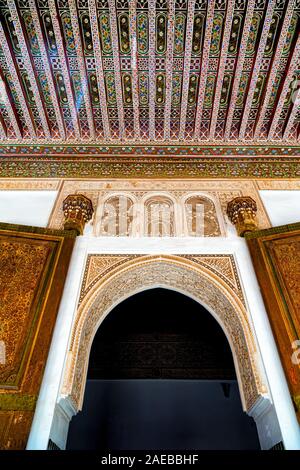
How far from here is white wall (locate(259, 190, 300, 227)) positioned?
2.56 m

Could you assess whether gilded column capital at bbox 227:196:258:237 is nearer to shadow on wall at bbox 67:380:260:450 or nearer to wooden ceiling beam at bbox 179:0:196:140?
wooden ceiling beam at bbox 179:0:196:140

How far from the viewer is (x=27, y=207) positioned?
8.74 feet

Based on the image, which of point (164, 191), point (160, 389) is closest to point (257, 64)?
point (164, 191)

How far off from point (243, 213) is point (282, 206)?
17.9 inches

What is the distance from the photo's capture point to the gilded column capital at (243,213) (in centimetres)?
240

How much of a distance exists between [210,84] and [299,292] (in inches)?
75.4

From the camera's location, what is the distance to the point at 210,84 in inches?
110

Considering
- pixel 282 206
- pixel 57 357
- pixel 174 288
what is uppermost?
pixel 282 206

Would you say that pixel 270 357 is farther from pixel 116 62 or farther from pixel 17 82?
pixel 17 82

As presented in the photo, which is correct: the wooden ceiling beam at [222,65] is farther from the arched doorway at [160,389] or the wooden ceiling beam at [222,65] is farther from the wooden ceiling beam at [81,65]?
the arched doorway at [160,389]

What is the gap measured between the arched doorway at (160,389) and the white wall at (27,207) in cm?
141

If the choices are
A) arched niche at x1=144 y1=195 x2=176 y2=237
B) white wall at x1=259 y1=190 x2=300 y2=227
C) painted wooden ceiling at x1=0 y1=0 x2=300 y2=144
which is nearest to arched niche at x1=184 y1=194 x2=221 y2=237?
arched niche at x1=144 y1=195 x2=176 y2=237

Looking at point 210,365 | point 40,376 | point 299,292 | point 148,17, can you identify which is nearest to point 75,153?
point 148,17
